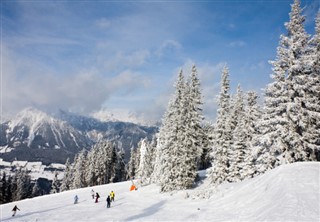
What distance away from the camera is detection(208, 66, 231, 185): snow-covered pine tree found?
37.8 m

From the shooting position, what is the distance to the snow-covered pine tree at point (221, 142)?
37.8 m

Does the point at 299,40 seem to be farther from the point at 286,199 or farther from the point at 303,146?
the point at 286,199

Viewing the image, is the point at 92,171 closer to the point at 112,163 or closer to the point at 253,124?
the point at 112,163

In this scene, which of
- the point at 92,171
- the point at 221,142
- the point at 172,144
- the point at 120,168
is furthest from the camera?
the point at 120,168

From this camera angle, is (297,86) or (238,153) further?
(238,153)

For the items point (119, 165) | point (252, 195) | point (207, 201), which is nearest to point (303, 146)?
point (252, 195)

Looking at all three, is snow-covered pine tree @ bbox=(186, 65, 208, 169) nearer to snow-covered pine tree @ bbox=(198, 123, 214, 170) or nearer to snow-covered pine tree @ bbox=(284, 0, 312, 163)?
snow-covered pine tree @ bbox=(284, 0, 312, 163)

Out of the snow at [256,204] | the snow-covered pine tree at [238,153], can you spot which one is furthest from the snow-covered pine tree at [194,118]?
the snow at [256,204]

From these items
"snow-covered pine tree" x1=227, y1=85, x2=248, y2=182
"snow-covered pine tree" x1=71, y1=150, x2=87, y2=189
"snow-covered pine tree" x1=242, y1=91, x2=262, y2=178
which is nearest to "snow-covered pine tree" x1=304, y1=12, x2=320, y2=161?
"snow-covered pine tree" x1=242, y1=91, x2=262, y2=178

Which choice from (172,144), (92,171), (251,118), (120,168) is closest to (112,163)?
(92,171)

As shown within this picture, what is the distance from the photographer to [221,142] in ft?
127

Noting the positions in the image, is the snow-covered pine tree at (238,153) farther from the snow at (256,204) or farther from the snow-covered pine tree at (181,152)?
the snow at (256,204)

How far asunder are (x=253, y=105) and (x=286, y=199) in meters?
23.5

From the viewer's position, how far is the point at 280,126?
26.8 metres
